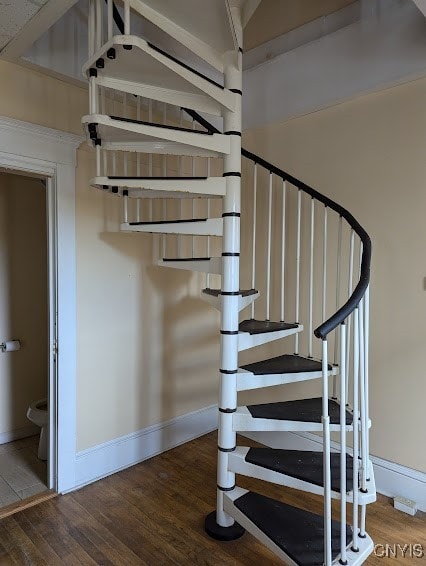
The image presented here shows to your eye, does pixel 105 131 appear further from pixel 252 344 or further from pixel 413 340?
pixel 413 340

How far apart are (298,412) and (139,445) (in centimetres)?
137

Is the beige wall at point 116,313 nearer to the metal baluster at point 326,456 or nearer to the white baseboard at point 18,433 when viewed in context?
the white baseboard at point 18,433

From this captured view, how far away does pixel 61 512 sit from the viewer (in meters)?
2.29

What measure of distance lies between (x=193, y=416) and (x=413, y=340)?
72.0 inches

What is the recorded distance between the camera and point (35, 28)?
189cm

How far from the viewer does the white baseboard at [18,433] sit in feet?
10.4

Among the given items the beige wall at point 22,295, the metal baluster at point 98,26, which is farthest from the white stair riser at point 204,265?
the beige wall at point 22,295

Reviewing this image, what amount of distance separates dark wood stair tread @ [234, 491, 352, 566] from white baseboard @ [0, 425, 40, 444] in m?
2.08

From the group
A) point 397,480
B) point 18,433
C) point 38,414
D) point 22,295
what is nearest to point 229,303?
point 397,480

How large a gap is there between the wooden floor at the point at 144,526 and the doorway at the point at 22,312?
2.77ft

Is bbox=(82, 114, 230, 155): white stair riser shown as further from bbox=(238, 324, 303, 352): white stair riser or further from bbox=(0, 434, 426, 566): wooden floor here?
bbox=(0, 434, 426, 566): wooden floor

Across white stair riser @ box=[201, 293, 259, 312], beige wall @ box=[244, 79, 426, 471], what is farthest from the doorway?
beige wall @ box=[244, 79, 426, 471]

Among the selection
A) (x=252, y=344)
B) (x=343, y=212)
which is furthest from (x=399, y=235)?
(x=252, y=344)

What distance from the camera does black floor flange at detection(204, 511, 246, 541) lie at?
2.08 meters
